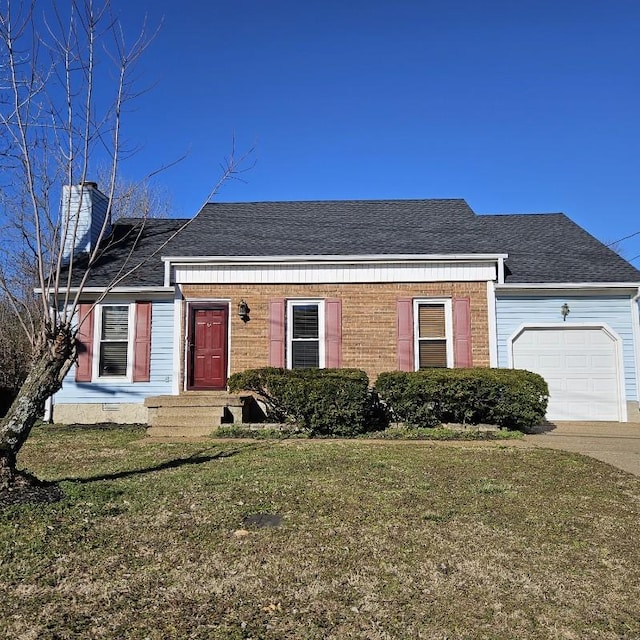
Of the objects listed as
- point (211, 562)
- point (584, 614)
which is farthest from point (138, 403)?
point (584, 614)

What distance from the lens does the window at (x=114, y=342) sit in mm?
12172

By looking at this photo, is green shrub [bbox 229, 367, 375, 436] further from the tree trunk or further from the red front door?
the tree trunk

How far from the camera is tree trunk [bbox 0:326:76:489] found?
5090 mm

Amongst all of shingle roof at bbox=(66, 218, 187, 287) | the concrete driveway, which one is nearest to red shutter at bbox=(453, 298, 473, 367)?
the concrete driveway

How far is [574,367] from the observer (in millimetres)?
11852

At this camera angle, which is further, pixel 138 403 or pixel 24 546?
pixel 138 403

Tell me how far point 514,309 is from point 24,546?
10326 mm

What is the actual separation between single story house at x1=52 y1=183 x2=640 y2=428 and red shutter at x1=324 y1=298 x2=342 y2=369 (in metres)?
0.02

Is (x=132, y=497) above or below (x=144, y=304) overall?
below

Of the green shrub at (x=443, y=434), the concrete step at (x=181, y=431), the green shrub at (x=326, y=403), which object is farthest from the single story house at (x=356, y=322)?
the green shrub at (x=443, y=434)

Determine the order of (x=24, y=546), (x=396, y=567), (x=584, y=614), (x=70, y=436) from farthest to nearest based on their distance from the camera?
(x=70, y=436) < (x=24, y=546) < (x=396, y=567) < (x=584, y=614)

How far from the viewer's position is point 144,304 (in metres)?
12.2

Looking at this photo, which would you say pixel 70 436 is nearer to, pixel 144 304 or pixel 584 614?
pixel 144 304

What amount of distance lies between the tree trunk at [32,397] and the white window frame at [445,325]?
25.4ft
